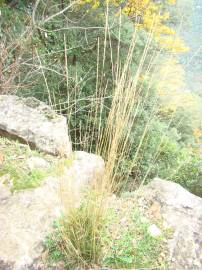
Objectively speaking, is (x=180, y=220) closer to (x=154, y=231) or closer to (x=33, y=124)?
(x=154, y=231)

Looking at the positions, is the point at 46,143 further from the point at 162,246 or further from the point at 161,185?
the point at 162,246

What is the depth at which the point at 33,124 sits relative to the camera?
278cm

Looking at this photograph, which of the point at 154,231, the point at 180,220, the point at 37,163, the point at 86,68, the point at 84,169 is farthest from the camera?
the point at 86,68

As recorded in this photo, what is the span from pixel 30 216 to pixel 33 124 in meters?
1.06

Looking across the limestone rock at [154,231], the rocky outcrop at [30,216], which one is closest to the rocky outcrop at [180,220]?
the limestone rock at [154,231]

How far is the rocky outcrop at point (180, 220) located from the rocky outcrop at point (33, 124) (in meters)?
0.70

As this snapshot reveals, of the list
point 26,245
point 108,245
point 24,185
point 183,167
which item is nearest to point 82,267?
point 108,245

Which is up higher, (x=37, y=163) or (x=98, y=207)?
(x=98, y=207)

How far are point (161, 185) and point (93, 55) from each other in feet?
11.6

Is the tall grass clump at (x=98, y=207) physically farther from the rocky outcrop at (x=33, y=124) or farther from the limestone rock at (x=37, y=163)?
the rocky outcrop at (x=33, y=124)

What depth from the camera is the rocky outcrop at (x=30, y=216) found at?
1.60m

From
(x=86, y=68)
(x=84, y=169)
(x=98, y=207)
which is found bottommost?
(x=86, y=68)

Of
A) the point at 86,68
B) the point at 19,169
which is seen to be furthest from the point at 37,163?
the point at 86,68

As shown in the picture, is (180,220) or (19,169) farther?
(19,169)
